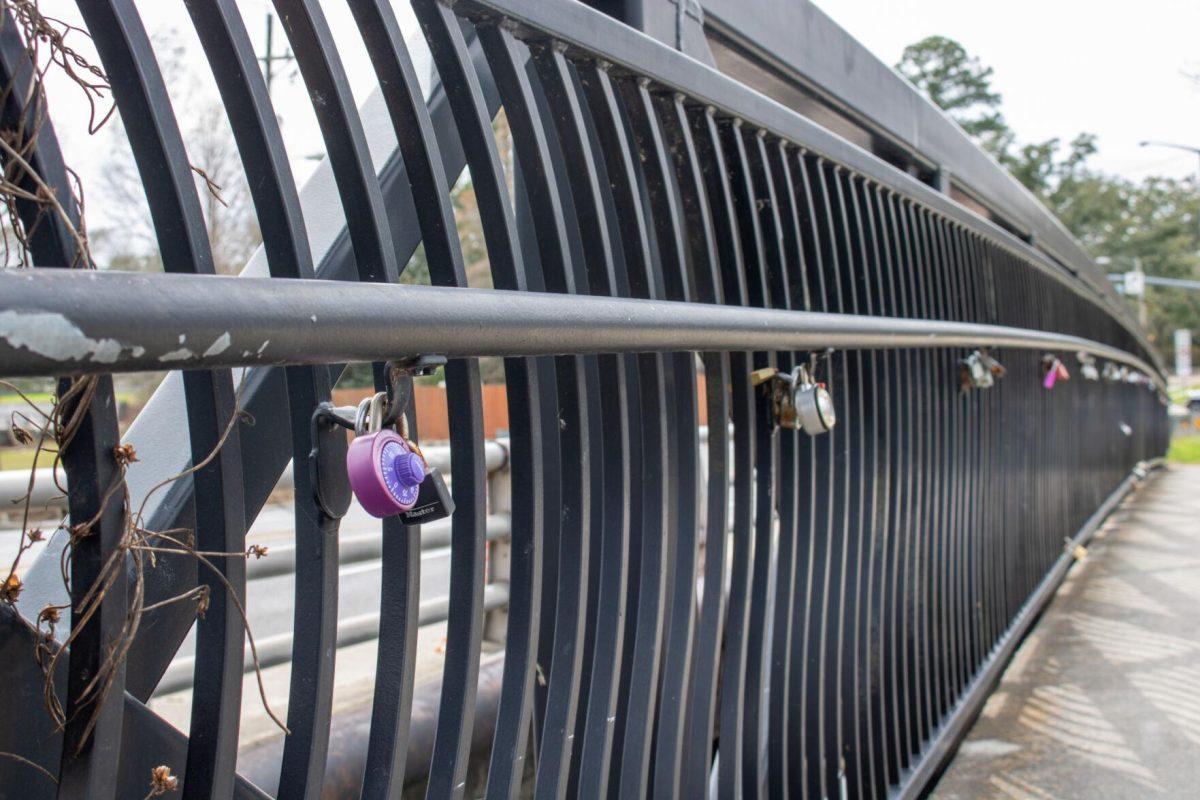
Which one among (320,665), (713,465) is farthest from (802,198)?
(320,665)

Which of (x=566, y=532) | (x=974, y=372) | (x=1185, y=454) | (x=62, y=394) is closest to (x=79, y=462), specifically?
(x=62, y=394)

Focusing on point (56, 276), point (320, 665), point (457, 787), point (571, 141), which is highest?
point (571, 141)

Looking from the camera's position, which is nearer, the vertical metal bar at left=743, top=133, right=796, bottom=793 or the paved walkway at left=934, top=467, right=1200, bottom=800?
the vertical metal bar at left=743, top=133, right=796, bottom=793

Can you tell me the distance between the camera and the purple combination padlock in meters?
1.10

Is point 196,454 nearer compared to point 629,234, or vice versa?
point 196,454

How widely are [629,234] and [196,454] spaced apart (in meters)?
0.93

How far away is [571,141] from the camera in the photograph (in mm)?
1659

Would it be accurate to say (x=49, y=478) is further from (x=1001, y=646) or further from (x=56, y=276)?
(x=1001, y=646)

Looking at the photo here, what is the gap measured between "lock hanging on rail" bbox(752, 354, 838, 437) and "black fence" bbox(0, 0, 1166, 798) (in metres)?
0.01

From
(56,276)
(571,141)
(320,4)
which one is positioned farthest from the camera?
(571,141)

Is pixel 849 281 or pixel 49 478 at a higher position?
pixel 849 281

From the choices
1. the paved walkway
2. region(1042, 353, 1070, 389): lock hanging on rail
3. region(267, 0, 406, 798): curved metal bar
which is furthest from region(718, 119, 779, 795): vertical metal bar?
region(1042, 353, 1070, 389): lock hanging on rail

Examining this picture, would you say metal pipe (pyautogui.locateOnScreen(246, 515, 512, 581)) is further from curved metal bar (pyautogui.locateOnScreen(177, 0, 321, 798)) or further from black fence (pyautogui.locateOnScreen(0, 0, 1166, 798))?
curved metal bar (pyautogui.locateOnScreen(177, 0, 321, 798))

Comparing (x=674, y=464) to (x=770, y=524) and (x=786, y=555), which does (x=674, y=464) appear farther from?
(x=786, y=555)
